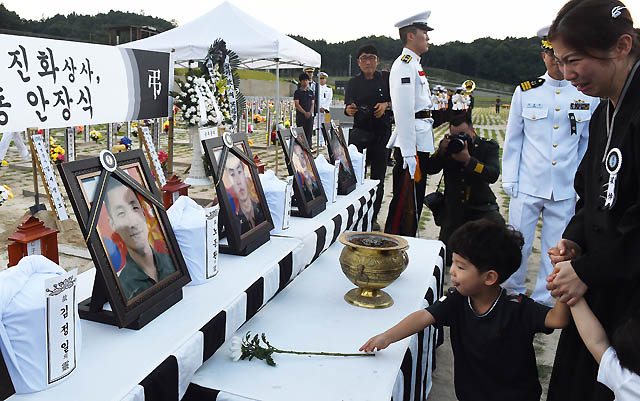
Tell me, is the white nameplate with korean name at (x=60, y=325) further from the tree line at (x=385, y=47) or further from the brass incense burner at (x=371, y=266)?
the tree line at (x=385, y=47)

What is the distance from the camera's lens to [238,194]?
1.81 m

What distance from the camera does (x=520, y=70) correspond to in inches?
1634

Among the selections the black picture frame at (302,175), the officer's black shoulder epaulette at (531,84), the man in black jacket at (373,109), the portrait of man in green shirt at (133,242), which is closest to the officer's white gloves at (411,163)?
the man in black jacket at (373,109)

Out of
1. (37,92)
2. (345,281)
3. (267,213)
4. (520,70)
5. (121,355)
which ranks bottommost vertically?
(345,281)

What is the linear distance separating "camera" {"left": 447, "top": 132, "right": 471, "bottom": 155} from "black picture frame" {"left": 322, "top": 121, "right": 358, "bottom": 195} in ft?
2.35

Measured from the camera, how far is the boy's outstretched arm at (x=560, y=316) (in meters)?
1.28

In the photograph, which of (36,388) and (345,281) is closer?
(36,388)

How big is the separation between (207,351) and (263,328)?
0.33 meters

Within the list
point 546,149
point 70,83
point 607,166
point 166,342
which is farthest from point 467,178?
point 166,342

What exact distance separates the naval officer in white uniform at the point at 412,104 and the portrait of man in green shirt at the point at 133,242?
2675 millimetres

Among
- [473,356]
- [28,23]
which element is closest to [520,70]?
Answer: [28,23]

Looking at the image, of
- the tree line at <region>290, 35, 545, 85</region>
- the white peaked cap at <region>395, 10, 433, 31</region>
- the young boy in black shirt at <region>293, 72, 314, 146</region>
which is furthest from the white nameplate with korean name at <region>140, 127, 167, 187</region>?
the tree line at <region>290, 35, 545, 85</region>

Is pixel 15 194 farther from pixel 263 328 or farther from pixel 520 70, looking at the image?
pixel 520 70

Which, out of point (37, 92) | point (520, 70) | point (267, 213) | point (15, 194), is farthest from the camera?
point (520, 70)
